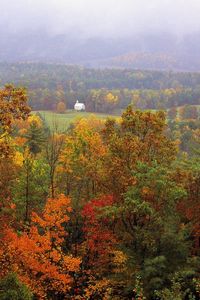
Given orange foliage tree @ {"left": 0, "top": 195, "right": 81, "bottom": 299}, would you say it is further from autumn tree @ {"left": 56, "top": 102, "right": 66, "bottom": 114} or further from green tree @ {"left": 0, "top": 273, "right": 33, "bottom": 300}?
Result: autumn tree @ {"left": 56, "top": 102, "right": 66, "bottom": 114}

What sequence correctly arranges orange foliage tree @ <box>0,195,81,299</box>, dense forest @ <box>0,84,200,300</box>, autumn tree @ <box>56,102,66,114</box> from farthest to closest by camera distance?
autumn tree @ <box>56,102,66,114</box>, orange foliage tree @ <box>0,195,81,299</box>, dense forest @ <box>0,84,200,300</box>

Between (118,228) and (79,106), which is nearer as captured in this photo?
(118,228)

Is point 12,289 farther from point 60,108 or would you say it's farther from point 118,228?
point 60,108

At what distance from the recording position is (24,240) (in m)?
32.1

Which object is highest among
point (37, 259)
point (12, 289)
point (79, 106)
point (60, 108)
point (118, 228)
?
point (79, 106)

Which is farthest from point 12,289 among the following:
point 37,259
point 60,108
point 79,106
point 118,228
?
point 79,106

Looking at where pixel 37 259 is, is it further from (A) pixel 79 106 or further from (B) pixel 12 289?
(A) pixel 79 106

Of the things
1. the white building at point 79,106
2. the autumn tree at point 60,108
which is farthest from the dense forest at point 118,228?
the white building at point 79,106

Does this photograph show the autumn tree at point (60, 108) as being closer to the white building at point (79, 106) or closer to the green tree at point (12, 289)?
the white building at point (79, 106)

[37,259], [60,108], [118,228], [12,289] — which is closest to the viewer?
[12,289]

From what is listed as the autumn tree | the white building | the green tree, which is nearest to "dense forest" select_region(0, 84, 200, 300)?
the green tree

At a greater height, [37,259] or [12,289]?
[12,289]

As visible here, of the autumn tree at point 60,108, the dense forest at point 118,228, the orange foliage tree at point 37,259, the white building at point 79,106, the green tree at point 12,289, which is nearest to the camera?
the green tree at point 12,289

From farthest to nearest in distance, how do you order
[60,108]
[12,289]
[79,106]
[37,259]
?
[79,106] → [60,108] → [37,259] → [12,289]
